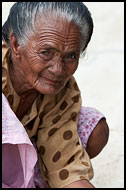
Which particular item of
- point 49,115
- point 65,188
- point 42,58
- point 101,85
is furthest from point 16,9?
point 101,85

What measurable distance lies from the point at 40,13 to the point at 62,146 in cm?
68

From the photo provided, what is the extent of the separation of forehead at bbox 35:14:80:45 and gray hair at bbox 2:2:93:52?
0.06 feet

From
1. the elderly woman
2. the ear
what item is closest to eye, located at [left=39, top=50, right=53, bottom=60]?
the elderly woman

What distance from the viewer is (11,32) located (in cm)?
219

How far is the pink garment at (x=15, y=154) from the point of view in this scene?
207cm

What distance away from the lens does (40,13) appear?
2.05 m

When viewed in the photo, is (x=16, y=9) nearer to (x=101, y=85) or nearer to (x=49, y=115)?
(x=49, y=115)

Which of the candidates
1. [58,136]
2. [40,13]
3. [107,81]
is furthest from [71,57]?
[107,81]

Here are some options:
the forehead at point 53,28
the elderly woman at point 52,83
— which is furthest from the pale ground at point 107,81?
the forehead at point 53,28

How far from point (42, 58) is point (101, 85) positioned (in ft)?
7.32

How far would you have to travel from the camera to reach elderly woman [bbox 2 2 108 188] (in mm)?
2061

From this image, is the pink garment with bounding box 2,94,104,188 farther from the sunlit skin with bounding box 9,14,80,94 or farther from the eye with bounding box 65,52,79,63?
the eye with bounding box 65,52,79,63

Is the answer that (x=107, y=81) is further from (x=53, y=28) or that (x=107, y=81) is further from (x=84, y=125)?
(x=53, y=28)

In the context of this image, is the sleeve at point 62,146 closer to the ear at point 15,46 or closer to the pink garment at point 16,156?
the pink garment at point 16,156
